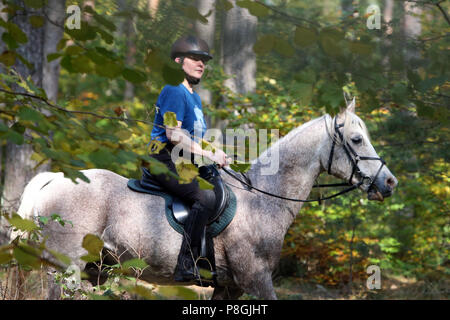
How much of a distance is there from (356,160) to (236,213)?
3.96ft

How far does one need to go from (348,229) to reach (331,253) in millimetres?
778

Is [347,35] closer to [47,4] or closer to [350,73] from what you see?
[350,73]

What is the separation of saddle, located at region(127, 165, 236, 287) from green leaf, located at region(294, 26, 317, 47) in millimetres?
2585

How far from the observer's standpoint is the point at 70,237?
4566 mm

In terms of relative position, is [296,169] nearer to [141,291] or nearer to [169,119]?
[169,119]

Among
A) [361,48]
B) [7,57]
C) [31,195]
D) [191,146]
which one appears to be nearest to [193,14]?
[361,48]

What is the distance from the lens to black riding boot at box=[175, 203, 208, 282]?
4398 millimetres

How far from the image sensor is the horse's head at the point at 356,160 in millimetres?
4559

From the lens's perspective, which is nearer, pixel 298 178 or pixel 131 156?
pixel 131 156

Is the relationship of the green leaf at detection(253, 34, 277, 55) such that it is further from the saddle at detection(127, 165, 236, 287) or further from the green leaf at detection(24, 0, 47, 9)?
the saddle at detection(127, 165, 236, 287)

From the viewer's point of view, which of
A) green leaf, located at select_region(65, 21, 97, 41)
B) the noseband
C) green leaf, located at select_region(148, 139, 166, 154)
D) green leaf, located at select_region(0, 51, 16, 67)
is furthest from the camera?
the noseband

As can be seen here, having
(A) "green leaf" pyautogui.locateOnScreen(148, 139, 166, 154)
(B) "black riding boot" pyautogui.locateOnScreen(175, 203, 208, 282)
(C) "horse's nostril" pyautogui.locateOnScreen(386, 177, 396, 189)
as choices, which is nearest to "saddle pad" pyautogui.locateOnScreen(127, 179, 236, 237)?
(B) "black riding boot" pyautogui.locateOnScreen(175, 203, 208, 282)

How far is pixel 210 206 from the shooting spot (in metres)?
4.43

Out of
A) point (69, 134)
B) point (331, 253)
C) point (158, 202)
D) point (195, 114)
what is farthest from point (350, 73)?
point (331, 253)
